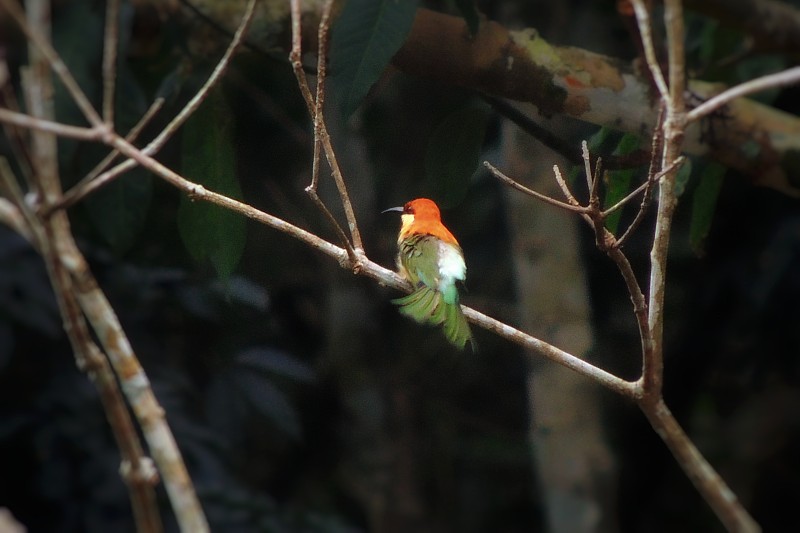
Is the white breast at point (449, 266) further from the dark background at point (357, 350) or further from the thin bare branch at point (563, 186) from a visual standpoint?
the thin bare branch at point (563, 186)

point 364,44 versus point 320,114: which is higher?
point 364,44

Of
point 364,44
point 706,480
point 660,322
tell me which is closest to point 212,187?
point 364,44

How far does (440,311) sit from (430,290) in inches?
1.0

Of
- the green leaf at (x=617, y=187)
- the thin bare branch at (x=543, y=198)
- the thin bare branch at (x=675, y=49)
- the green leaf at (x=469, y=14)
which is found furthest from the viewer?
the green leaf at (x=469, y=14)

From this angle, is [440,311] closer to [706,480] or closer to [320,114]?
[320,114]

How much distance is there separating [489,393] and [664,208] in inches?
36.1

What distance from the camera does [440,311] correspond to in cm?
103

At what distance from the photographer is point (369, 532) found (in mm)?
Result: 2141

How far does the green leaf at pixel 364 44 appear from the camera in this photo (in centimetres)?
101

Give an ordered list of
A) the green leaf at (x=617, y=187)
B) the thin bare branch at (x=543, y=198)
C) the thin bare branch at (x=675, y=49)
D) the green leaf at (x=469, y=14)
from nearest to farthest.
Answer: the thin bare branch at (x=675, y=49)
the thin bare branch at (x=543, y=198)
the green leaf at (x=617, y=187)
the green leaf at (x=469, y=14)

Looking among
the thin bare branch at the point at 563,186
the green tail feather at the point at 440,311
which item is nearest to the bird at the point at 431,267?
the green tail feather at the point at 440,311

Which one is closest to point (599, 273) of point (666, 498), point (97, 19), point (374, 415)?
point (97, 19)

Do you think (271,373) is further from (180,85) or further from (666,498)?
(666,498)

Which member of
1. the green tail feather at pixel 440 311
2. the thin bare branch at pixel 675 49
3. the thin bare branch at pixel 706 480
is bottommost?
the thin bare branch at pixel 706 480
